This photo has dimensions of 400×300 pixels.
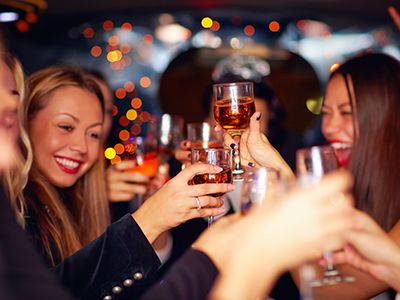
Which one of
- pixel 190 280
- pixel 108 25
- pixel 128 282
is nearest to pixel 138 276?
pixel 128 282

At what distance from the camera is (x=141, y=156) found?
3062mm

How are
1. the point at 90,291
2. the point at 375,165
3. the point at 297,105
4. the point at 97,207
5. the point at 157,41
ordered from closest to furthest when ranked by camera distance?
the point at 90,291, the point at 375,165, the point at 97,207, the point at 157,41, the point at 297,105

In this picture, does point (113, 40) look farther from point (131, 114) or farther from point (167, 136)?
point (167, 136)

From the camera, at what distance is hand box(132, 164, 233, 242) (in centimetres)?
196

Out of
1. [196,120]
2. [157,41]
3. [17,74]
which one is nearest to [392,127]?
[17,74]

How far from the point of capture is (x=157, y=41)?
7.16 metres

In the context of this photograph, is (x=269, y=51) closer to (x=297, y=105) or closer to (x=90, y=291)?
(x=297, y=105)

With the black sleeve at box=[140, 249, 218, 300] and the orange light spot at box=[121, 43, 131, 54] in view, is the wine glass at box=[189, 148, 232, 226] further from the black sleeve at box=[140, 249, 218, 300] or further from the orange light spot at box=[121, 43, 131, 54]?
the orange light spot at box=[121, 43, 131, 54]

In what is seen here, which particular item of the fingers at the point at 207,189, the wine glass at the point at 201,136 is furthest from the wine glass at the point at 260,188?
the wine glass at the point at 201,136

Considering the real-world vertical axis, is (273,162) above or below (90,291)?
above

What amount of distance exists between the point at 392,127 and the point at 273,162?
752mm

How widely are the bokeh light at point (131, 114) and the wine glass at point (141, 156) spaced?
4.23 meters

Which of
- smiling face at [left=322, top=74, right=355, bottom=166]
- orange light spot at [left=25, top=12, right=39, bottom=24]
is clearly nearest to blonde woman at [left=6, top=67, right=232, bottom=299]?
smiling face at [left=322, top=74, right=355, bottom=166]

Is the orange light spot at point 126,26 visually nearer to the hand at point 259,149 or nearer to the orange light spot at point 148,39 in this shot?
the orange light spot at point 148,39
